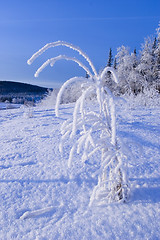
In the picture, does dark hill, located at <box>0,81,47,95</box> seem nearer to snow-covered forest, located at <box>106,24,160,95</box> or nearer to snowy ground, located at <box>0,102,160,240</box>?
snow-covered forest, located at <box>106,24,160,95</box>

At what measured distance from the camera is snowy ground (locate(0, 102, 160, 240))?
5.94 ft

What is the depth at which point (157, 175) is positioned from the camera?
8.55 feet

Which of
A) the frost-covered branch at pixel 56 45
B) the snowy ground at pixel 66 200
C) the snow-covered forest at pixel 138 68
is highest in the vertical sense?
the snow-covered forest at pixel 138 68

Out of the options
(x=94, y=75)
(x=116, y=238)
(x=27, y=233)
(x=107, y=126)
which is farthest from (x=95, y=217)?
(x=94, y=75)

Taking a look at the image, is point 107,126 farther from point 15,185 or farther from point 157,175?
point 15,185

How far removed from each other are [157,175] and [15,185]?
2.16 meters

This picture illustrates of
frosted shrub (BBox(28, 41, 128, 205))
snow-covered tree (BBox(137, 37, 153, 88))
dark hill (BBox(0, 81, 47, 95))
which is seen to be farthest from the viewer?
dark hill (BBox(0, 81, 47, 95))

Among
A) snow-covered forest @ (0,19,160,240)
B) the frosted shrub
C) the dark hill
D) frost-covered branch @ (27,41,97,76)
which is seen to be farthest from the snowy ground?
the dark hill

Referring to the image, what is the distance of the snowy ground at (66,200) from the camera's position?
1.81 metres

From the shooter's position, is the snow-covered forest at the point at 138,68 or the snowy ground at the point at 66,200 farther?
the snow-covered forest at the point at 138,68

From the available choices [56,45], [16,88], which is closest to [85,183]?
[56,45]

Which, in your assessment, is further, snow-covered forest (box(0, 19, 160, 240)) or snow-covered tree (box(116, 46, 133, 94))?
snow-covered tree (box(116, 46, 133, 94))

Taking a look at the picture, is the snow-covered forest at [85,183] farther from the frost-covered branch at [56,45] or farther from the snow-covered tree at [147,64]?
the snow-covered tree at [147,64]

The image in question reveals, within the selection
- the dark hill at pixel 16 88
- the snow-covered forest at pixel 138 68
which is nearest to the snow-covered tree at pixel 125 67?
the snow-covered forest at pixel 138 68
